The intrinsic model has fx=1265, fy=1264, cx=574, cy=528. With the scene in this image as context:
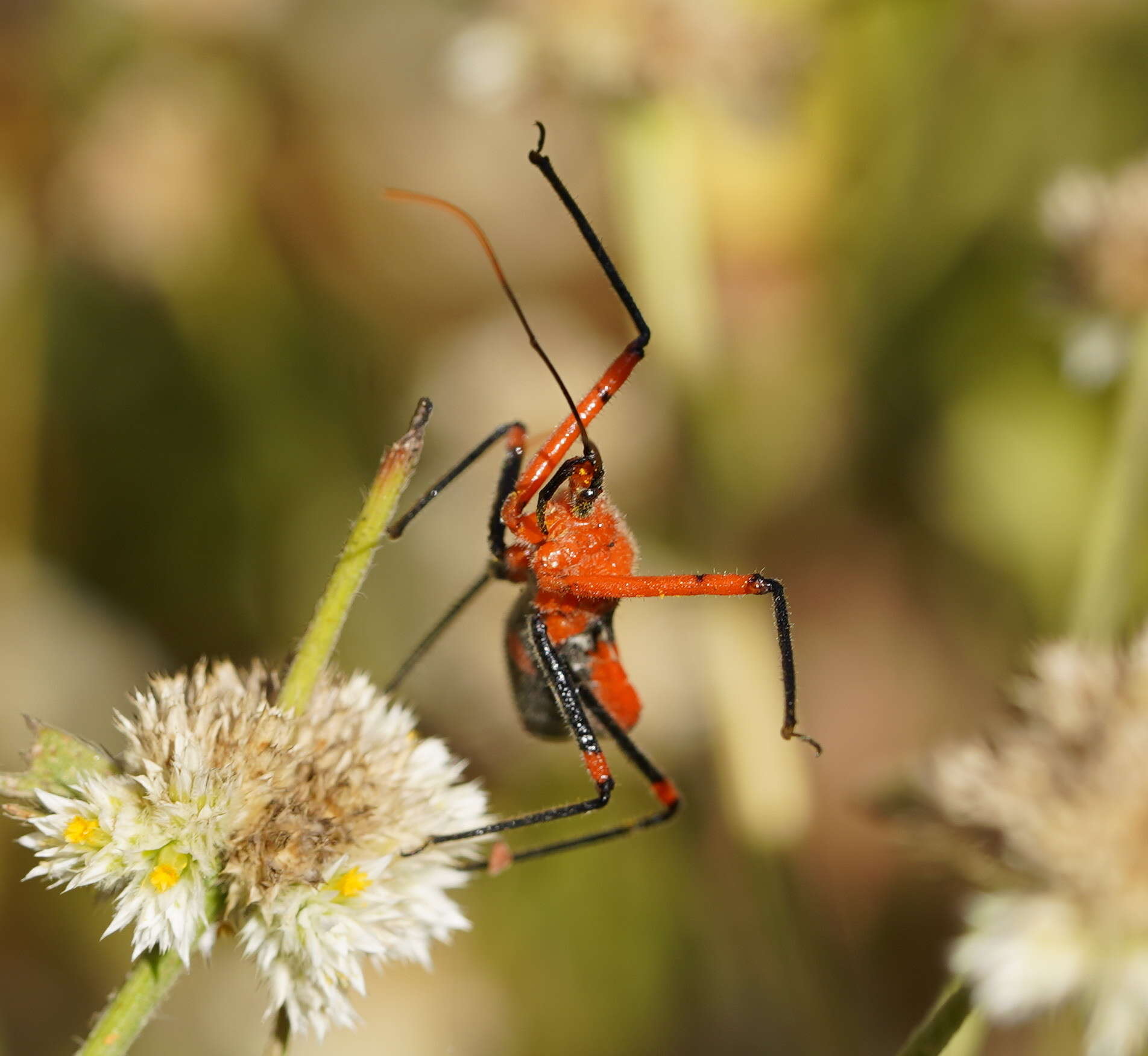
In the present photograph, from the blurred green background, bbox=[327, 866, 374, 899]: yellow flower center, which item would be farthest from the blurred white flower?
bbox=[327, 866, 374, 899]: yellow flower center

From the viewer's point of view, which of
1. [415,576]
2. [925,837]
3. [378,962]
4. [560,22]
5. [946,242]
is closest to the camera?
[378,962]

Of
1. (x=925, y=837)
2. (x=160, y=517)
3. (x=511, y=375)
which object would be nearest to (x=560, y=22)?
(x=511, y=375)

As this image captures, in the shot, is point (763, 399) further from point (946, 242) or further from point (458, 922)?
point (458, 922)

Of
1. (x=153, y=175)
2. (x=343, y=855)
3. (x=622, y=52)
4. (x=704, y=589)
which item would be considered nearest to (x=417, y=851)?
(x=343, y=855)

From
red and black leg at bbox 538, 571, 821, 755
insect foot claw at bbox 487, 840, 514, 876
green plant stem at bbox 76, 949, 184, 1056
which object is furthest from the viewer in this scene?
red and black leg at bbox 538, 571, 821, 755

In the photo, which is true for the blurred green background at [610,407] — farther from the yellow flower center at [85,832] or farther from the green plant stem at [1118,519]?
the yellow flower center at [85,832]

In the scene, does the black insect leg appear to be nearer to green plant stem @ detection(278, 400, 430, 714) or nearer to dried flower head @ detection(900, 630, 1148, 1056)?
dried flower head @ detection(900, 630, 1148, 1056)

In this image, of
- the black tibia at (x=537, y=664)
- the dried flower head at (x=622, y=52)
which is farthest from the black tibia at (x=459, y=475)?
the dried flower head at (x=622, y=52)
